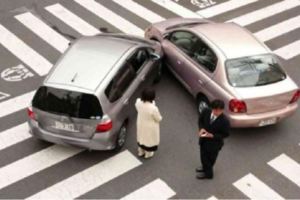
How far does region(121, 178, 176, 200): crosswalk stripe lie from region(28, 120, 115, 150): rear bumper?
102 centimetres

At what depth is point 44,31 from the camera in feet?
46.5

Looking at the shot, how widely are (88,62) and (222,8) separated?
7.45 metres

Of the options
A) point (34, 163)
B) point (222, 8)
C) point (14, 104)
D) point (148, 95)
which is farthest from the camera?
point (222, 8)

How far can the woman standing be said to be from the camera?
351 inches

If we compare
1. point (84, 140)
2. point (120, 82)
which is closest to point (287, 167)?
point (120, 82)

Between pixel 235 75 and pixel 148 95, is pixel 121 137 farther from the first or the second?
pixel 235 75

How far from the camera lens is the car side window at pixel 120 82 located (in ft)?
30.9

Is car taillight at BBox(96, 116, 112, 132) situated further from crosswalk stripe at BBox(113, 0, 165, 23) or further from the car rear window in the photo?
crosswalk stripe at BBox(113, 0, 165, 23)

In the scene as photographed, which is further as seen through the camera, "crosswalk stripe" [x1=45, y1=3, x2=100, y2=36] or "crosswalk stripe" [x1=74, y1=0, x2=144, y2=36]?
"crosswalk stripe" [x1=74, y1=0, x2=144, y2=36]

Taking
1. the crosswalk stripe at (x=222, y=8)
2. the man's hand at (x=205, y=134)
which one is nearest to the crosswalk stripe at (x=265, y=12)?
the crosswalk stripe at (x=222, y=8)

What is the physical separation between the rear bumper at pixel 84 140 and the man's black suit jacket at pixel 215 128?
1776mm

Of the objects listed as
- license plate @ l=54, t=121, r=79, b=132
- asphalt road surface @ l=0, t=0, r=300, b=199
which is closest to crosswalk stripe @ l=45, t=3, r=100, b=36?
asphalt road surface @ l=0, t=0, r=300, b=199

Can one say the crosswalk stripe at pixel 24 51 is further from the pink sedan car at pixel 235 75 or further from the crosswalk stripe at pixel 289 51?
the crosswalk stripe at pixel 289 51

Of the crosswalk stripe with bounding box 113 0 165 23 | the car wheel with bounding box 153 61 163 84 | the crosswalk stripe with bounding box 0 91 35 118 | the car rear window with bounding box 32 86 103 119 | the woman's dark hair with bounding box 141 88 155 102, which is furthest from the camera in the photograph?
the crosswalk stripe with bounding box 113 0 165 23
